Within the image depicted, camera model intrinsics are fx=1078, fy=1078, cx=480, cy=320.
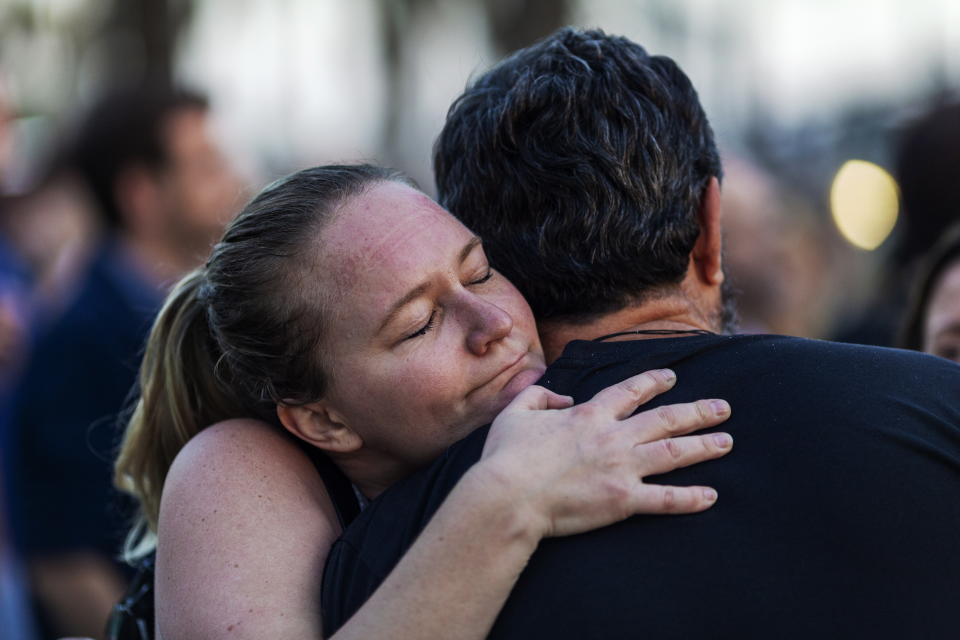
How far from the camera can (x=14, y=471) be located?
13.1 ft

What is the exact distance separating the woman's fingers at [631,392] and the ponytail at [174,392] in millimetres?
917

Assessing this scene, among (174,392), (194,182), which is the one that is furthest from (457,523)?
(194,182)

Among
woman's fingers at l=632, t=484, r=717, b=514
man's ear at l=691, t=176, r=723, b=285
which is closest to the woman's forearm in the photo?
woman's fingers at l=632, t=484, r=717, b=514

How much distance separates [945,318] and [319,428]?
1.75 metres

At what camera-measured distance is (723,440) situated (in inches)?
65.2

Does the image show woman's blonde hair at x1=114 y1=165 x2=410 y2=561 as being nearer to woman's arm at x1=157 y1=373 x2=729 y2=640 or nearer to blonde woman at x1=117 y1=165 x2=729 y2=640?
blonde woman at x1=117 y1=165 x2=729 y2=640

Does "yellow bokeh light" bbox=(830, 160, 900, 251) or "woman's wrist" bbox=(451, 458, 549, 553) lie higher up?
"woman's wrist" bbox=(451, 458, 549, 553)

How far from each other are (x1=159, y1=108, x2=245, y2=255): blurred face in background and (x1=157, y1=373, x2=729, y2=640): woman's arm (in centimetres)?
275

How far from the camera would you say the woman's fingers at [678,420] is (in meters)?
1.67

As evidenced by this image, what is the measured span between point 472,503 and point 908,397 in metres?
0.70

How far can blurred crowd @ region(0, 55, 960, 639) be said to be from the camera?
3.79 m

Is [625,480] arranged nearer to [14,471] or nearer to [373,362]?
[373,362]

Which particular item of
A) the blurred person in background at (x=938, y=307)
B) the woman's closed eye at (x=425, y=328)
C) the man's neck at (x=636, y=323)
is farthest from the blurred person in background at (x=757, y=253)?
the woman's closed eye at (x=425, y=328)

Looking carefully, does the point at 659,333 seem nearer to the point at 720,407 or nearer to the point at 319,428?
the point at 720,407
